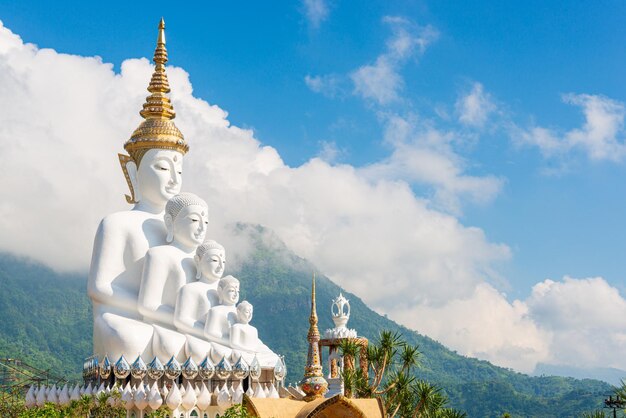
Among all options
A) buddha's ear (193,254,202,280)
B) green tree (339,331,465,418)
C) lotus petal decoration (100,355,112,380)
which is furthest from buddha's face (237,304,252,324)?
green tree (339,331,465,418)

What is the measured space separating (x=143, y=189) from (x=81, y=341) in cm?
8520

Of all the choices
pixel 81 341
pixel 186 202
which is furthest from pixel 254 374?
pixel 81 341

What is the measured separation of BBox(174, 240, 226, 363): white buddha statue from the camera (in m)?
25.9

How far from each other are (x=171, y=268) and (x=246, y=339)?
3.35 meters

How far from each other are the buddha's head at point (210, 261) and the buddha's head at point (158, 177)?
117 inches

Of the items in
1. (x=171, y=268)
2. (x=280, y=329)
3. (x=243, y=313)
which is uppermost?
(x=280, y=329)

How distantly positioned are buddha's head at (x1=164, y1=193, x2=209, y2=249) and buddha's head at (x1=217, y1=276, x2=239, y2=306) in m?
1.91

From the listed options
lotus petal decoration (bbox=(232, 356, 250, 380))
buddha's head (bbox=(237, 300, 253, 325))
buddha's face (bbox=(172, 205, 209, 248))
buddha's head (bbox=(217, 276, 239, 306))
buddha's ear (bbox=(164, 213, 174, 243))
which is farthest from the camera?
buddha's ear (bbox=(164, 213, 174, 243))

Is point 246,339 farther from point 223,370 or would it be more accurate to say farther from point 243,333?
point 223,370

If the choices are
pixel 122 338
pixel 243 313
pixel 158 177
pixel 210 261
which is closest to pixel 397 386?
pixel 243 313

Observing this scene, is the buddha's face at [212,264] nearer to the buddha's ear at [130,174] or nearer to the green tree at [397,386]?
the buddha's ear at [130,174]

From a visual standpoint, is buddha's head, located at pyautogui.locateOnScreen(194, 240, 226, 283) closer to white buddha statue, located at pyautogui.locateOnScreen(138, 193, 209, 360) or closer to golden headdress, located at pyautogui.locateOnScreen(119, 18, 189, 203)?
white buddha statue, located at pyautogui.locateOnScreen(138, 193, 209, 360)

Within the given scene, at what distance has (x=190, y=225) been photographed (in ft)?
90.9

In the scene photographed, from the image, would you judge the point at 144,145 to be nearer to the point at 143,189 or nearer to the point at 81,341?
the point at 143,189
